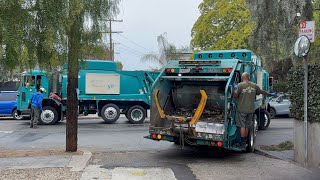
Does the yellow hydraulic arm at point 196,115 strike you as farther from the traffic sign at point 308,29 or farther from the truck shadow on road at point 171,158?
the traffic sign at point 308,29

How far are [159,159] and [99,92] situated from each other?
10.5 meters

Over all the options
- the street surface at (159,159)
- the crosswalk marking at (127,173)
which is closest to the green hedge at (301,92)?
the street surface at (159,159)

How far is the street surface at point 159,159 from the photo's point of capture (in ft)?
27.8

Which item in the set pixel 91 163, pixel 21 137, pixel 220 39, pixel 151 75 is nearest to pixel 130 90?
pixel 151 75

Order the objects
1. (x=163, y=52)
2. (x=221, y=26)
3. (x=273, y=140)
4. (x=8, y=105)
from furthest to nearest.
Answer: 1. (x=163, y=52)
2. (x=221, y=26)
3. (x=8, y=105)
4. (x=273, y=140)

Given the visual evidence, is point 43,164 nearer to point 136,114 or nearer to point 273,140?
point 273,140

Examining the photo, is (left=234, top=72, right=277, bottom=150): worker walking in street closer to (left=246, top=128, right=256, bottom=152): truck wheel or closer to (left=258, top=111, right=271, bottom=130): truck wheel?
(left=246, top=128, right=256, bottom=152): truck wheel

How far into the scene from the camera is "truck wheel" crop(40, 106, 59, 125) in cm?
2012

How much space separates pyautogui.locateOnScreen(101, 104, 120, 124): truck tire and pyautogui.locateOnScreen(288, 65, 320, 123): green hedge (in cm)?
1172

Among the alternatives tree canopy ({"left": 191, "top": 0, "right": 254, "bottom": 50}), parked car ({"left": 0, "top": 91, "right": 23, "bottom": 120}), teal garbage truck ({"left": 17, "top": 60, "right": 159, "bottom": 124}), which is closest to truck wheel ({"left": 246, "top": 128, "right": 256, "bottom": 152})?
teal garbage truck ({"left": 17, "top": 60, "right": 159, "bottom": 124})

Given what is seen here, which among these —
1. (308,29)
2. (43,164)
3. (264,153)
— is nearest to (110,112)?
(264,153)

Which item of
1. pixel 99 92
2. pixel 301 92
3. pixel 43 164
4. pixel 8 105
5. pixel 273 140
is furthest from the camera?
pixel 8 105

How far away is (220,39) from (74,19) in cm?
2823

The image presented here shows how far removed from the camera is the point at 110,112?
20469 millimetres
